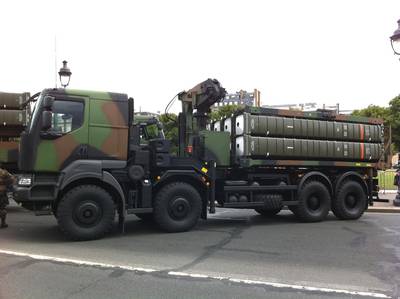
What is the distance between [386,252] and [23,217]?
9474 millimetres

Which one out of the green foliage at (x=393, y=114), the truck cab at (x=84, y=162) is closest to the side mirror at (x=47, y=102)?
the truck cab at (x=84, y=162)

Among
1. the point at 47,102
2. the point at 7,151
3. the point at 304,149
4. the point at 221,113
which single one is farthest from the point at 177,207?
the point at 221,113

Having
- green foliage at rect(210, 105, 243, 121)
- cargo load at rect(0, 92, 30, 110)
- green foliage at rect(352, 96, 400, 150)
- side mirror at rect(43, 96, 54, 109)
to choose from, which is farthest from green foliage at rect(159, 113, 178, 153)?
green foliage at rect(352, 96, 400, 150)

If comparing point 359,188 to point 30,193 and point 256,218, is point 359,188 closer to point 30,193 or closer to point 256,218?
point 256,218

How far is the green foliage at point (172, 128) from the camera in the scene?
1125cm

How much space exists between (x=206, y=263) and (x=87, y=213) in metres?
3.01

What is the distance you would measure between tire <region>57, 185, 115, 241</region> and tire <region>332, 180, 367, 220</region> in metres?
6.40

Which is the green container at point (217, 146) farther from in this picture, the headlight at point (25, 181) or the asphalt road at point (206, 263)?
the headlight at point (25, 181)

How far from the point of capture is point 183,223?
10.5 m

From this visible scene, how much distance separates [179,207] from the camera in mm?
10469

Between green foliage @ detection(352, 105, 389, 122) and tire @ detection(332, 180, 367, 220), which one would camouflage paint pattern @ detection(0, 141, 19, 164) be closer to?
tire @ detection(332, 180, 367, 220)

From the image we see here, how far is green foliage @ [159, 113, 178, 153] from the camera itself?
36.9 ft

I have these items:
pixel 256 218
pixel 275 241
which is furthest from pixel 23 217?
pixel 275 241

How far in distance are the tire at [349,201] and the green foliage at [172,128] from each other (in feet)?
15.6
